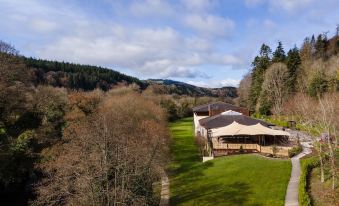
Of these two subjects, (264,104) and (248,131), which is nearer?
(248,131)

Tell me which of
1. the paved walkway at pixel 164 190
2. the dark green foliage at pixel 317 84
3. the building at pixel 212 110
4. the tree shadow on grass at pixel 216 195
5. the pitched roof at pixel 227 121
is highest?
the dark green foliage at pixel 317 84

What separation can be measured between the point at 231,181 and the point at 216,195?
8.62ft

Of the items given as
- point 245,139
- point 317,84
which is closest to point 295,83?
point 317,84

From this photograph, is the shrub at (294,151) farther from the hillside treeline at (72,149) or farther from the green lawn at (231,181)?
the hillside treeline at (72,149)

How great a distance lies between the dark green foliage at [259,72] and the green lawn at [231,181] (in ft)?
153

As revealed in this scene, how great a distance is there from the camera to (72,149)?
2391 centimetres

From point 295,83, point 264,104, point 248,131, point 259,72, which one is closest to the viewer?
point 248,131

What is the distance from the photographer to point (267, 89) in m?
65.9

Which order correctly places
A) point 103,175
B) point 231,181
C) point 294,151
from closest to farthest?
1. point 103,175
2. point 231,181
3. point 294,151

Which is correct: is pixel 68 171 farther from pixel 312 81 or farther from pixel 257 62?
pixel 257 62

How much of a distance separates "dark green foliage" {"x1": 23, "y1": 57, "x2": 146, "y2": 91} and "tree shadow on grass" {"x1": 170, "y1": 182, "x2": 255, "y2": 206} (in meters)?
78.7

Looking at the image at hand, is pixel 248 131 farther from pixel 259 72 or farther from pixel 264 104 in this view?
pixel 259 72

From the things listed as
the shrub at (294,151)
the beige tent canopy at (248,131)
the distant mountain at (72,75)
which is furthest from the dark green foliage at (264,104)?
the distant mountain at (72,75)

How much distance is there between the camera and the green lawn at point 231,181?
2314 centimetres
